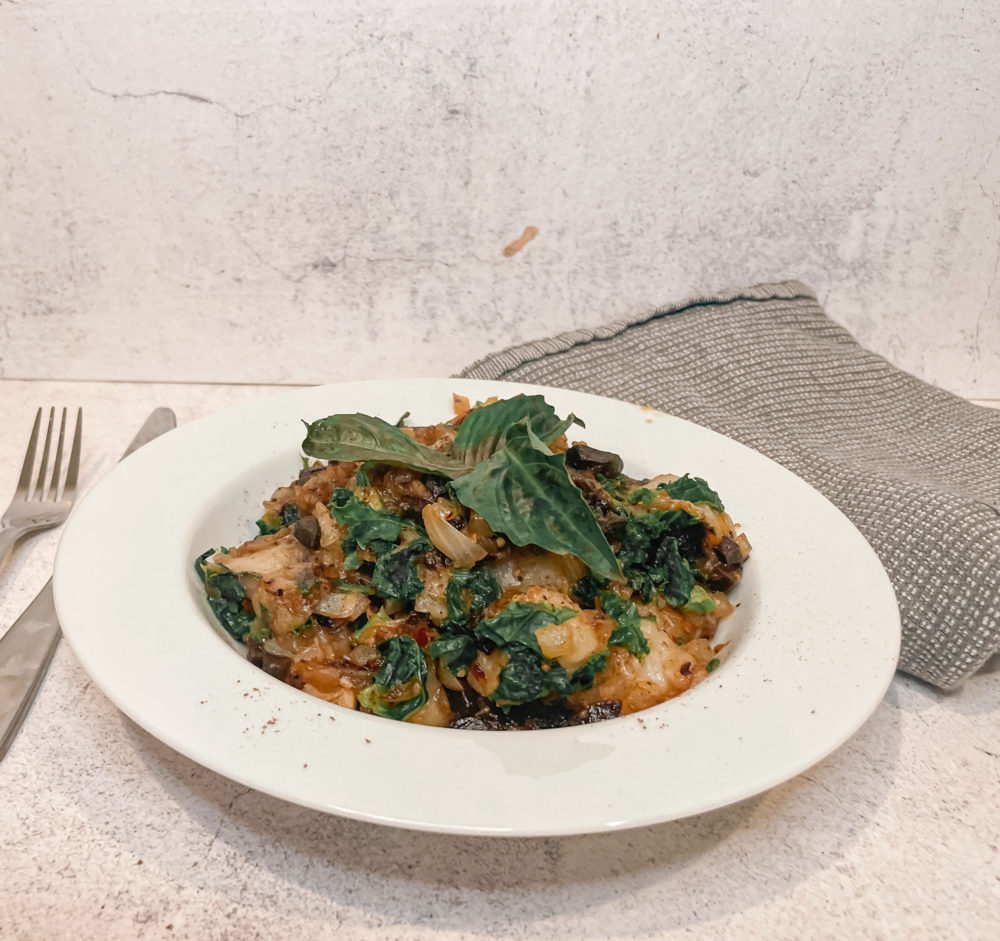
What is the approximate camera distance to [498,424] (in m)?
1.61

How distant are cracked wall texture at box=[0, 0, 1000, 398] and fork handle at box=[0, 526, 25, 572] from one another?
1288 mm

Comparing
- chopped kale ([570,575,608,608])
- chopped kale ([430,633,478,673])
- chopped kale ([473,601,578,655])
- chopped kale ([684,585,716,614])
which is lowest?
chopped kale ([430,633,478,673])

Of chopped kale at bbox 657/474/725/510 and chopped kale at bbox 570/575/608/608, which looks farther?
chopped kale at bbox 657/474/725/510

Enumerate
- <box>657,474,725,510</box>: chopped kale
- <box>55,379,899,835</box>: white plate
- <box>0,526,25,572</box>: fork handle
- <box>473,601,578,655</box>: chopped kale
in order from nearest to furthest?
<box>55,379,899,835</box>: white plate → <box>473,601,578,655</box>: chopped kale → <box>657,474,725,510</box>: chopped kale → <box>0,526,25,572</box>: fork handle

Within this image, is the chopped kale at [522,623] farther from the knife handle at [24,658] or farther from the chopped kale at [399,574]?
the knife handle at [24,658]

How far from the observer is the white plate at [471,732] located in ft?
3.65

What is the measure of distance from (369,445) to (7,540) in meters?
0.96

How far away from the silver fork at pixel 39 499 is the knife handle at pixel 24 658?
1.10 ft

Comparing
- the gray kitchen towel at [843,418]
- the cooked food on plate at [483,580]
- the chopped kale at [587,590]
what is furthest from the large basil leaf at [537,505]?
the gray kitchen towel at [843,418]

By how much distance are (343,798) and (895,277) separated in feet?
9.47

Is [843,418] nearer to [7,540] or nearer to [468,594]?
A: [468,594]

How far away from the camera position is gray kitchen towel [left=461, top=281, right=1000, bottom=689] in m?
1.78

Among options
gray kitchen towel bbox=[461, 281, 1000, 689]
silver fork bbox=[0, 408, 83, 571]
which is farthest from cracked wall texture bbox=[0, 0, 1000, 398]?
silver fork bbox=[0, 408, 83, 571]

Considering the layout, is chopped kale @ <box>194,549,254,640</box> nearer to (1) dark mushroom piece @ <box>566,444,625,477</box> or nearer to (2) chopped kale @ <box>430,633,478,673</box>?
(2) chopped kale @ <box>430,633,478,673</box>
